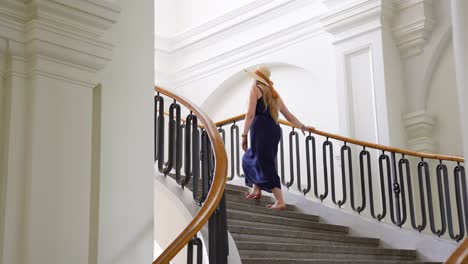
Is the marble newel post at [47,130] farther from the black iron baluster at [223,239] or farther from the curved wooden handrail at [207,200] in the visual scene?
the black iron baluster at [223,239]

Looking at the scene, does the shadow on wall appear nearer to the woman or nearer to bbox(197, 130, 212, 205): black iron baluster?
the woman

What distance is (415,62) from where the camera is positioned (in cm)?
1046

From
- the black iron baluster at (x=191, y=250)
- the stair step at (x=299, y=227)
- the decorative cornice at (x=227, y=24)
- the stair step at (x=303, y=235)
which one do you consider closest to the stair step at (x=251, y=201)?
the stair step at (x=299, y=227)

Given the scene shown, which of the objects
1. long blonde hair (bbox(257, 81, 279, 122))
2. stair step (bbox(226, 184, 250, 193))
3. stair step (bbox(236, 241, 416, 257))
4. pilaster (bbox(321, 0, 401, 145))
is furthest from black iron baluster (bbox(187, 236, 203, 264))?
pilaster (bbox(321, 0, 401, 145))

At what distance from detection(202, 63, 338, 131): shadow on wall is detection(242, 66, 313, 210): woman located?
120 inches

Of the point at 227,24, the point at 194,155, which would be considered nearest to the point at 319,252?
the point at 194,155

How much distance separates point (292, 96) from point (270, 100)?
379 cm

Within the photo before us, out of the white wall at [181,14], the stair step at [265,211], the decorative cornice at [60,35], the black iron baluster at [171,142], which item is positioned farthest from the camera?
the white wall at [181,14]

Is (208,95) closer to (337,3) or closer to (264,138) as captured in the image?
(337,3)

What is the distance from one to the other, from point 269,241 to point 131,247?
7.82 ft

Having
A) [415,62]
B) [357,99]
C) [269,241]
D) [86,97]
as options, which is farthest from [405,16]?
[86,97]

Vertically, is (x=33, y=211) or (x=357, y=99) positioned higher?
(x=357, y=99)

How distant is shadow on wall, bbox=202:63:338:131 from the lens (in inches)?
439

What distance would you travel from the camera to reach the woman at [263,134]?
794 centimetres
